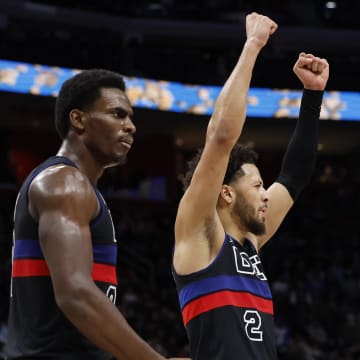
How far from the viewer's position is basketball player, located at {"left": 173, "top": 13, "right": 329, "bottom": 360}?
2969 millimetres

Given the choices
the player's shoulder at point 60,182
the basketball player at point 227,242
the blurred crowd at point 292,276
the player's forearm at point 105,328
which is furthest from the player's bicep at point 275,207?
the blurred crowd at point 292,276

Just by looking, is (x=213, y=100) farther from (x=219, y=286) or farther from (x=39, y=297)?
(x=39, y=297)

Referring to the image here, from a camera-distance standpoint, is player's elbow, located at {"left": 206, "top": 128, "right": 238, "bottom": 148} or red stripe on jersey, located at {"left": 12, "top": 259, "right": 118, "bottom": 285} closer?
red stripe on jersey, located at {"left": 12, "top": 259, "right": 118, "bottom": 285}

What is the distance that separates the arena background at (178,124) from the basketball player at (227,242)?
7810mm

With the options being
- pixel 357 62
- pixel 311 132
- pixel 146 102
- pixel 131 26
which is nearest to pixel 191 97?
pixel 146 102

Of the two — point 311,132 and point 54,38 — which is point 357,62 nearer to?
point 54,38

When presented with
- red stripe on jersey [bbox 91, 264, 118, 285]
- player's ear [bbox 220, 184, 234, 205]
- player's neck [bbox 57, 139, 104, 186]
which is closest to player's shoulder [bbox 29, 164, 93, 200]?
player's neck [bbox 57, 139, 104, 186]

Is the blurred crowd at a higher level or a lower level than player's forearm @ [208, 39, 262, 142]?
lower

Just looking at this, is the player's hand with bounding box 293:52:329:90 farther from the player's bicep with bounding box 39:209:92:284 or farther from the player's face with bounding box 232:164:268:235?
the player's bicep with bounding box 39:209:92:284

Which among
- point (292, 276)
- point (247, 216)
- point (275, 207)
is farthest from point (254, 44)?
point (292, 276)

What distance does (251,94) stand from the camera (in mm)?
14023

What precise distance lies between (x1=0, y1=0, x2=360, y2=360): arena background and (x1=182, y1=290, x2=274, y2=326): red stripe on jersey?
7928mm

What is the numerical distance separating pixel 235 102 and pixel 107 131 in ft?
2.05

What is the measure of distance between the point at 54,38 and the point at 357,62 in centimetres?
599
